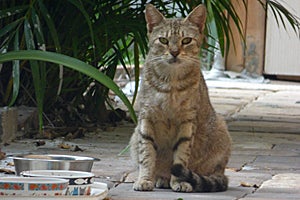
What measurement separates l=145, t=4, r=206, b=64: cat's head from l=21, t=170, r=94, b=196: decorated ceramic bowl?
32.0 inches

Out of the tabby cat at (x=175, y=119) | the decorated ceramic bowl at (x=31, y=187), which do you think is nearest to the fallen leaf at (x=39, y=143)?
the tabby cat at (x=175, y=119)

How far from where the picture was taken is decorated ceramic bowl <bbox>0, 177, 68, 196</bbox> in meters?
2.92

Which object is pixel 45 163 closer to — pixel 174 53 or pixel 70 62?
pixel 70 62

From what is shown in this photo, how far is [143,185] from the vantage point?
12.0 ft

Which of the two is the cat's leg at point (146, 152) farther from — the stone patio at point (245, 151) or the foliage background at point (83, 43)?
the foliage background at point (83, 43)

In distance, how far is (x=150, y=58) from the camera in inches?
151

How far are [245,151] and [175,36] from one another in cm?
147

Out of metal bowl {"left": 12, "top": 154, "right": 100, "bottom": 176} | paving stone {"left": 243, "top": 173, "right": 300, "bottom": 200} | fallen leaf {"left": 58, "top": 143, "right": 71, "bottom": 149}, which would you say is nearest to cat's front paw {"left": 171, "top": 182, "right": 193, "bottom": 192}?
paving stone {"left": 243, "top": 173, "right": 300, "bottom": 200}

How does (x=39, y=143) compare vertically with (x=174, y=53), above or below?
below

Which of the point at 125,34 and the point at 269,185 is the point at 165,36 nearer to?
the point at 269,185

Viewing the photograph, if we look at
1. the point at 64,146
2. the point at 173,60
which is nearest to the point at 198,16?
the point at 173,60

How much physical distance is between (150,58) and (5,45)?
1053 mm

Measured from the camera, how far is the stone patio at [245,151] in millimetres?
Answer: 3689

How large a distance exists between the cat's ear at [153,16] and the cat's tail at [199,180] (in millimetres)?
695
